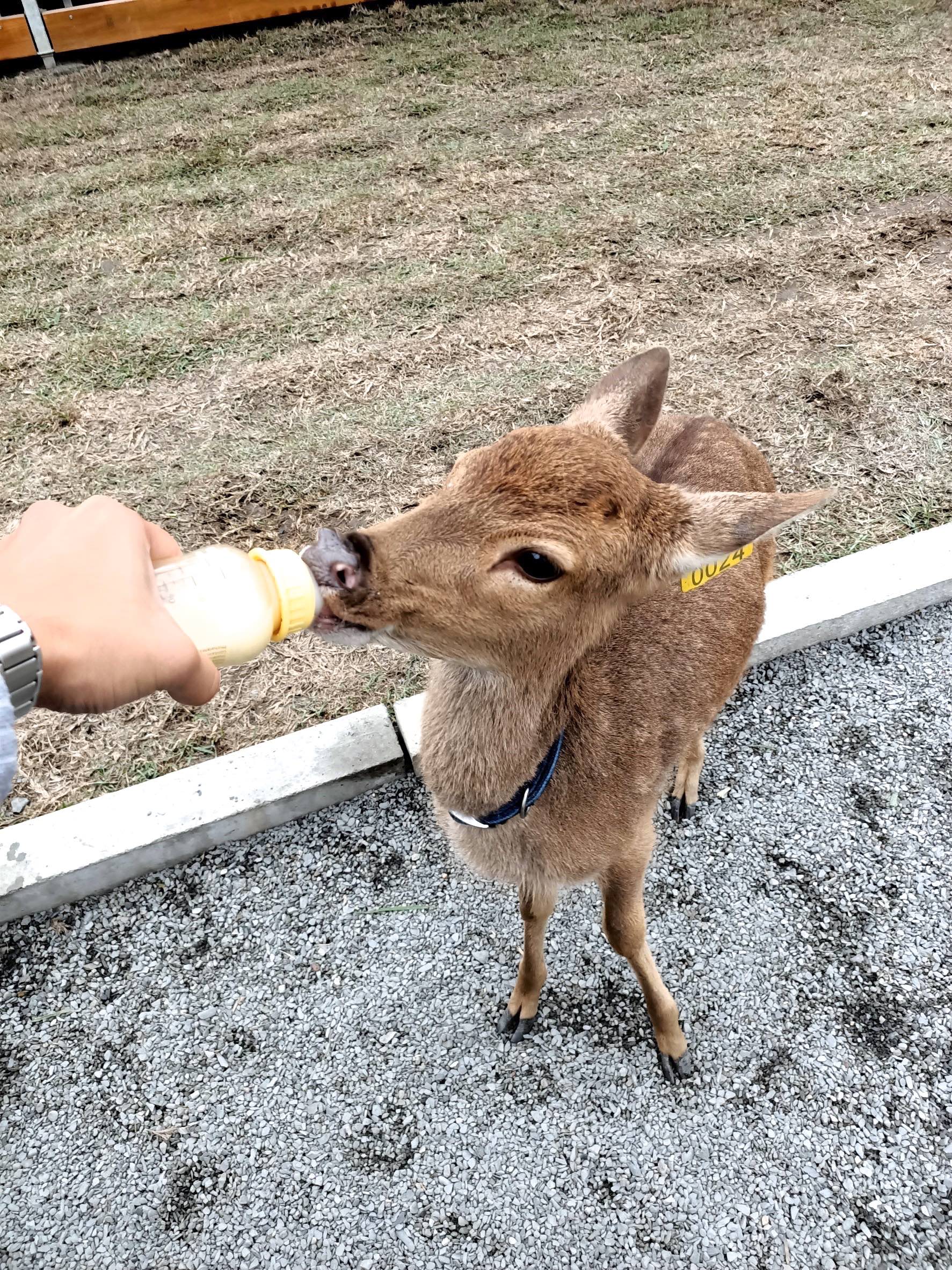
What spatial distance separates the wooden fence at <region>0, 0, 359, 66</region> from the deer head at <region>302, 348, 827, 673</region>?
11417 millimetres

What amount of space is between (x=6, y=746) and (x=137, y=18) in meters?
12.1

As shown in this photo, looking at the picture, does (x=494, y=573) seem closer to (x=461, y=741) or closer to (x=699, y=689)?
(x=461, y=741)

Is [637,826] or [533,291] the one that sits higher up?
[533,291]

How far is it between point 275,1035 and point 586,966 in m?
1.03

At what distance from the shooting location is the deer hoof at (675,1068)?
2590 millimetres

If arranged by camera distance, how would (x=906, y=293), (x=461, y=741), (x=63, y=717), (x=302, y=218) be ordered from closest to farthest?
1. (x=461, y=741)
2. (x=63, y=717)
3. (x=906, y=293)
4. (x=302, y=218)

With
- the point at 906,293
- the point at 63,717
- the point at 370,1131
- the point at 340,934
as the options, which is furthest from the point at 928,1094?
the point at 906,293

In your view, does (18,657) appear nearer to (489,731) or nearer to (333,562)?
(333,562)

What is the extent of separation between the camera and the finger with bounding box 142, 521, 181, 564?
1.52m

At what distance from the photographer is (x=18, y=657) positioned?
119 cm

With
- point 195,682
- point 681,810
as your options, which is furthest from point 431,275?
point 195,682

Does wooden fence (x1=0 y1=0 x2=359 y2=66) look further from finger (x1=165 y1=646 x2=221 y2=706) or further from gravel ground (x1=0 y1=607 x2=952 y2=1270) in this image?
finger (x1=165 y1=646 x2=221 y2=706)

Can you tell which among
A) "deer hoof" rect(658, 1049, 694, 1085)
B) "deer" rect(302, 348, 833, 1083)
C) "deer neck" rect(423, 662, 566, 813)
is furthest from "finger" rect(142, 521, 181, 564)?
"deer hoof" rect(658, 1049, 694, 1085)

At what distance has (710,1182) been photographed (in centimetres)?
238
